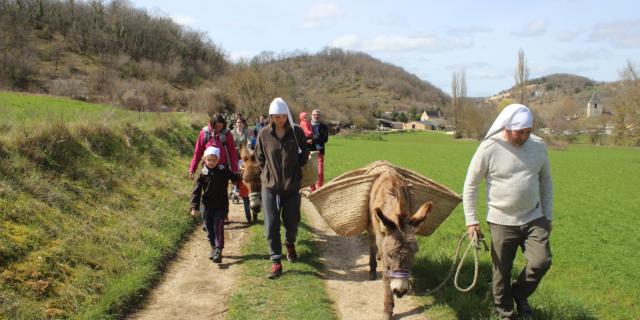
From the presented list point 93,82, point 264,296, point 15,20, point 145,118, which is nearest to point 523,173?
point 264,296

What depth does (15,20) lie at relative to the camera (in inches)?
2581

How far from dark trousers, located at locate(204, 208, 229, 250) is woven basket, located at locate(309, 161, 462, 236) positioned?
193 centimetres

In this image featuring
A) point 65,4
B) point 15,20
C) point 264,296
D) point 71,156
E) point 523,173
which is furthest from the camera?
point 65,4

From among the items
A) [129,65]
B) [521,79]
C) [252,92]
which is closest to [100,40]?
[129,65]

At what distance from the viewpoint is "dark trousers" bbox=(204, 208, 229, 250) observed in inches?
266

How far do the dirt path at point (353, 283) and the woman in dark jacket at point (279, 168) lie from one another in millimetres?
974

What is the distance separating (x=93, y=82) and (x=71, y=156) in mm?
60308

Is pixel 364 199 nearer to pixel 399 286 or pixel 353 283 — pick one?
pixel 353 283

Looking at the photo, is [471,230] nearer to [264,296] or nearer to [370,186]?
[370,186]

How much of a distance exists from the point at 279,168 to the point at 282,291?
5.87 feet

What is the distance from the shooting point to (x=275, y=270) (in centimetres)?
600

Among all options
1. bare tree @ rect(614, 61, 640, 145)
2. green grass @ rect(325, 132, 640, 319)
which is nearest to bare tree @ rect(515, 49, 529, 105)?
bare tree @ rect(614, 61, 640, 145)

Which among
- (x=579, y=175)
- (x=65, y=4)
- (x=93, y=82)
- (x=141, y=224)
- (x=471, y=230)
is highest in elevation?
(x=65, y=4)

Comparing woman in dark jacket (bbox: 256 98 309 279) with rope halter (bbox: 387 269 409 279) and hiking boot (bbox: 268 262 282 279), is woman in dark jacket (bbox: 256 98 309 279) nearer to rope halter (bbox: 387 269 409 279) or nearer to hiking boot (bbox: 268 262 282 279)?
hiking boot (bbox: 268 262 282 279)
